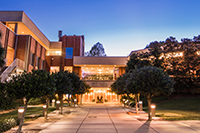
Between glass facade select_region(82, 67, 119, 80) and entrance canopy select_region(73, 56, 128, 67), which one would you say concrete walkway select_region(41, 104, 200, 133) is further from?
glass facade select_region(82, 67, 119, 80)

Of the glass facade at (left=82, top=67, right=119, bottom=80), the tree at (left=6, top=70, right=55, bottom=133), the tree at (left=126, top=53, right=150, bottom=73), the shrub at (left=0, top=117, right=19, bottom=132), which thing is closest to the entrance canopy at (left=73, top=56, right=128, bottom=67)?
the glass facade at (left=82, top=67, right=119, bottom=80)

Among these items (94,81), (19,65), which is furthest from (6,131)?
(94,81)

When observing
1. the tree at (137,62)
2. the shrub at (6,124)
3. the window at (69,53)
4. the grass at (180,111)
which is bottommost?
the grass at (180,111)

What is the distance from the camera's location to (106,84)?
1598 inches

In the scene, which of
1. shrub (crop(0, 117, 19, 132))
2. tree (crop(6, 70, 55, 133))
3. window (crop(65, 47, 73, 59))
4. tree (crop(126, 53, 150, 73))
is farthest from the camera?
window (crop(65, 47, 73, 59))

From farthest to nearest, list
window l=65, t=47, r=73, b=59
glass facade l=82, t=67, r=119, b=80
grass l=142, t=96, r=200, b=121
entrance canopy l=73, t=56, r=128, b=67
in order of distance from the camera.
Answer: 1. window l=65, t=47, r=73, b=59
2. glass facade l=82, t=67, r=119, b=80
3. entrance canopy l=73, t=56, r=128, b=67
4. grass l=142, t=96, r=200, b=121

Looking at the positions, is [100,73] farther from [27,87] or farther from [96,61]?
[27,87]

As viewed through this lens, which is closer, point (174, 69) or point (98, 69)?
point (174, 69)

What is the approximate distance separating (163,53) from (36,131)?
28.6m

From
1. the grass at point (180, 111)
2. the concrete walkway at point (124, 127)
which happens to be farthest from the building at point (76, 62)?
the concrete walkway at point (124, 127)

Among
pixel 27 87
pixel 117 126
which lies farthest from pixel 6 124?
pixel 117 126

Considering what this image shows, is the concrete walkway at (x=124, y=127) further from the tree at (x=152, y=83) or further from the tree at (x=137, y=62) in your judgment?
the tree at (x=137, y=62)

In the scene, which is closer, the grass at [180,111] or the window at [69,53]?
the grass at [180,111]

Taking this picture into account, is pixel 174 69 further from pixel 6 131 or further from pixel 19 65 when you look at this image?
pixel 6 131
